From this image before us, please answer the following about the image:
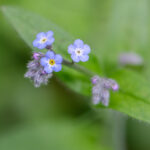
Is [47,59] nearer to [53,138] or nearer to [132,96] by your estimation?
[132,96]

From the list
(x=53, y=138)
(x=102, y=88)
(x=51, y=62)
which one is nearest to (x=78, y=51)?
(x=51, y=62)

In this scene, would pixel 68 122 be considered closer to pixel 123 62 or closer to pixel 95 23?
pixel 123 62

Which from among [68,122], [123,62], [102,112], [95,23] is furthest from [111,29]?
[68,122]

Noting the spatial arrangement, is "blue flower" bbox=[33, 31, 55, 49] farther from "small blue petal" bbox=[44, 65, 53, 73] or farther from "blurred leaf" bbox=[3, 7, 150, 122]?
"blurred leaf" bbox=[3, 7, 150, 122]

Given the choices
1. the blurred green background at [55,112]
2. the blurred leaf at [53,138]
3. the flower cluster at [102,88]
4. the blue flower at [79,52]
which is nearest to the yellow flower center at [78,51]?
the blue flower at [79,52]

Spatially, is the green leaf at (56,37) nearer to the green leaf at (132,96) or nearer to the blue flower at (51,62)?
the green leaf at (132,96)

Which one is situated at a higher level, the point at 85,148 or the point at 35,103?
the point at 35,103

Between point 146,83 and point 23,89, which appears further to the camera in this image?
point 23,89
